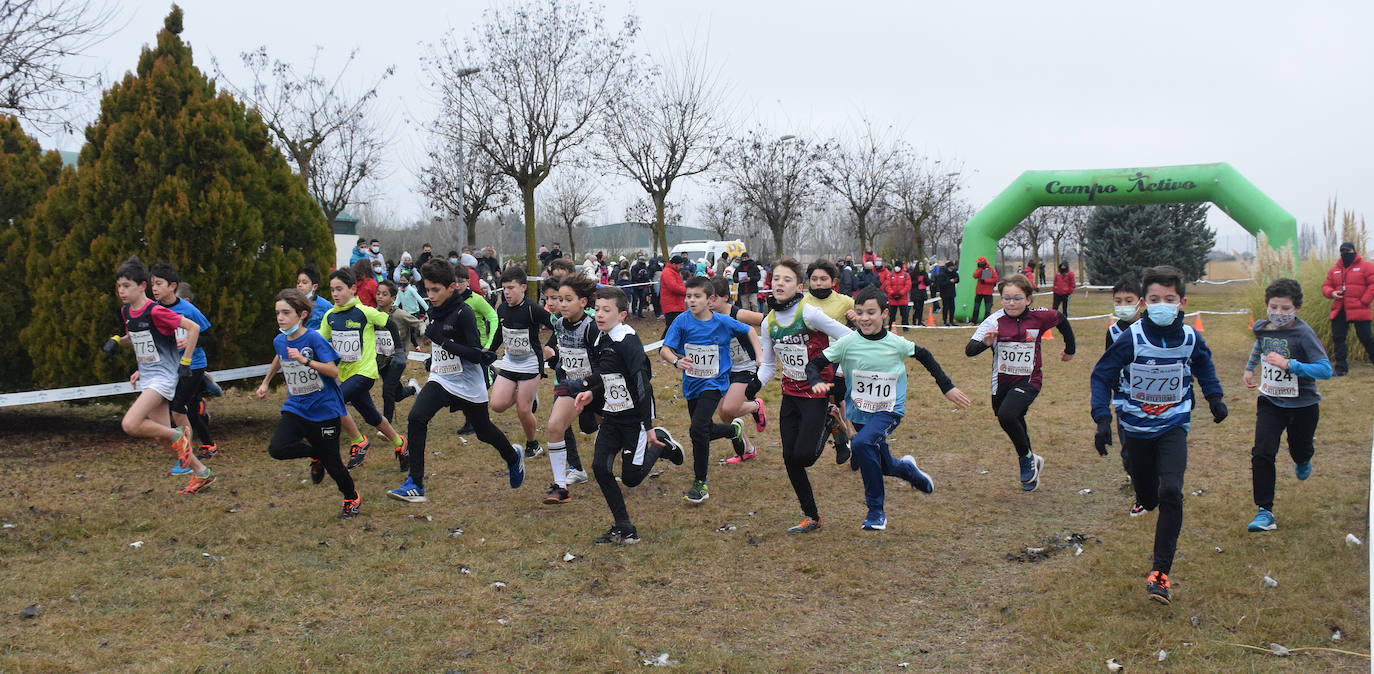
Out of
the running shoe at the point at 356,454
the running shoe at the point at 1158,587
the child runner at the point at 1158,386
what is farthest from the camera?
the running shoe at the point at 356,454

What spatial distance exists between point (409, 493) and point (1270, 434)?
642cm

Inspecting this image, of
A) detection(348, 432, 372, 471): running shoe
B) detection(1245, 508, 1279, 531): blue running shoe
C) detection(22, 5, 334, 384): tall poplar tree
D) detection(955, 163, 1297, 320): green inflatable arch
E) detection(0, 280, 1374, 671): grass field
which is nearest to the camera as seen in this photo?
detection(0, 280, 1374, 671): grass field

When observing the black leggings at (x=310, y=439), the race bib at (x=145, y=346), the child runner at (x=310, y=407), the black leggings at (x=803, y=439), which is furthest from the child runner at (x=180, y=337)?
the black leggings at (x=803, y=439)

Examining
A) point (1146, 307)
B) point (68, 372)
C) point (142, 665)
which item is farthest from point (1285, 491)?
point (68, 372)

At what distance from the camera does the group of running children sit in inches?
222

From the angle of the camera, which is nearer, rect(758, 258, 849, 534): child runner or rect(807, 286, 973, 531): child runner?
rect(807, 286, 973, 531): child runner

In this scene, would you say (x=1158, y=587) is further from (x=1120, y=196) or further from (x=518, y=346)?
(x=1120, y=196)

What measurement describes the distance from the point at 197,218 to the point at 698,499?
6155 millimetres

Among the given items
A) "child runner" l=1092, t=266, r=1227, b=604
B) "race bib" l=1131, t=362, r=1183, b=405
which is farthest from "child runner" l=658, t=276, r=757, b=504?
"race bib" l=1131, t=362, r=1183, b=405

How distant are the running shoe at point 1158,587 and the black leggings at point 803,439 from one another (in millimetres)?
2221

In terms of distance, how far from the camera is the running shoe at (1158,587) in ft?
16.8

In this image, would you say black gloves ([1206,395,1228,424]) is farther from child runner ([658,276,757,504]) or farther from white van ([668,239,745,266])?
white van ([668,239,745,266])

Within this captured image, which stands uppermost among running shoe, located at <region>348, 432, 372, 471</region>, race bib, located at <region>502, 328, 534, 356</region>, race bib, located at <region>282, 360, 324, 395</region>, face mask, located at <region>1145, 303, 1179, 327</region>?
face mask, located at <region>1145, 303, 1179, 327</region>

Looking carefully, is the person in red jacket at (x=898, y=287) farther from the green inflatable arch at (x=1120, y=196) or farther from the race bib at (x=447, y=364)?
the race bib at (x=447, y=364)
